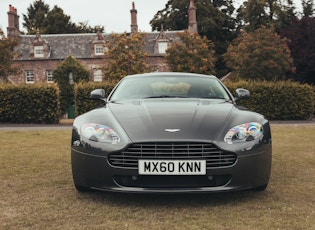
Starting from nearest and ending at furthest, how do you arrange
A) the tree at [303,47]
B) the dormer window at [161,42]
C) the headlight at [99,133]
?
the headlight at [99,133], the tree at [303,47], the dormer window at [161,42]

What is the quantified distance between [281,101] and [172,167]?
1648 cm

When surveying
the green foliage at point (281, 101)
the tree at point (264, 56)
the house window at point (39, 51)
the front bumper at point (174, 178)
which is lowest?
the green foliage at point (281, 101)

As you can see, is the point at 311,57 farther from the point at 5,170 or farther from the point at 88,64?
the point at 5,170

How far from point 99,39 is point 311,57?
894 inches

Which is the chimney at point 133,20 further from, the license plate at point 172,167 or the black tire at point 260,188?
the license plate at point 172,167

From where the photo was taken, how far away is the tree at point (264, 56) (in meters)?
28.0

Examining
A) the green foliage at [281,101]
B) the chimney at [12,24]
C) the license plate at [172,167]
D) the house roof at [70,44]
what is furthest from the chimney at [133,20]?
the license plate at [172,167]

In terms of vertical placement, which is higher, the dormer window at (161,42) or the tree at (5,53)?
the dormer window at (161,42)

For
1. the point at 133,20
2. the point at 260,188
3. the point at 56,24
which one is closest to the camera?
the point at 260,188

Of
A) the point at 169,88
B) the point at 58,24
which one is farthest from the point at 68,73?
the point at 169,88

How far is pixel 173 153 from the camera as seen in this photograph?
3287 mm

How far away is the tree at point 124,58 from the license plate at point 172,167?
26.6m

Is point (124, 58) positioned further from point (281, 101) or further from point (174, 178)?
point (174, 178)

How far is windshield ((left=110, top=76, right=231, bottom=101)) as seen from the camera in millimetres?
4762
